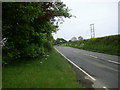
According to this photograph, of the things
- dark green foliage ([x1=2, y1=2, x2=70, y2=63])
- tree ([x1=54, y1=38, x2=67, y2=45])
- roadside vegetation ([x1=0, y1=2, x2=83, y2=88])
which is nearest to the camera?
roadside vegetation ([x1=0, y1=2, x2=83, y2=88])

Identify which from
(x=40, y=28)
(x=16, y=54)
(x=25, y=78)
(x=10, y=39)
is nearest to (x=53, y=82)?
(x=25, y=78)

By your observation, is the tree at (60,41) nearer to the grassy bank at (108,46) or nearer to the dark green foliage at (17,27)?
the grassy bank at (108,46)

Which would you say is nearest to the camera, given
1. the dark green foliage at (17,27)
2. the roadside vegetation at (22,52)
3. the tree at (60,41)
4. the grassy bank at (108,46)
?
the roadside vegetation at (22,52)

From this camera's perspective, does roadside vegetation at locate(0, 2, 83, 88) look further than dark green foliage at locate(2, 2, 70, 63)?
No

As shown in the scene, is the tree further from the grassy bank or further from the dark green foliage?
the dark green foliage

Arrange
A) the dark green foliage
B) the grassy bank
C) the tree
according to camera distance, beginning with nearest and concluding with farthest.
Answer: the dark green foliage → the grassy bank → the tree

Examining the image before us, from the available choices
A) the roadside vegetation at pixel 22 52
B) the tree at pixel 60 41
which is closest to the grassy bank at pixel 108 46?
the roadside vegetation at pixel 22 52

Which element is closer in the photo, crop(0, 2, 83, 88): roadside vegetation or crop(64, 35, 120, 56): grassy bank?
crop(0, 2, 83, 88): roadside vegetation

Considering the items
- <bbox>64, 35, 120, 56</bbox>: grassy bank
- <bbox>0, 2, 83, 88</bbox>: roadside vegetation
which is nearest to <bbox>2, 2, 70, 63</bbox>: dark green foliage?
<bbox>0, 2, 83, 88</bbox>: roadside vegetation

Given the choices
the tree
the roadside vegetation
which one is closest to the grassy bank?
the roadside vegetation

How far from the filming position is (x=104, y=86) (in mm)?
7691

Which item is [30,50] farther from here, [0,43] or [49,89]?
[49,89]

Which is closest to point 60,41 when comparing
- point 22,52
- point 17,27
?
point 22,52

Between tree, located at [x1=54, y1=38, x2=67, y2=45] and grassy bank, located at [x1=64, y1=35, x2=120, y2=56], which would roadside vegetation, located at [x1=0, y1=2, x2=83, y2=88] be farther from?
tree, located at [x1=54, y1=38, x2=67, y2=45]
